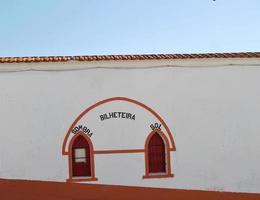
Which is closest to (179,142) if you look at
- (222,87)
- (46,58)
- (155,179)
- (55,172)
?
(155,179)

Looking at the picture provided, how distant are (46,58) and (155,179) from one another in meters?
4.53

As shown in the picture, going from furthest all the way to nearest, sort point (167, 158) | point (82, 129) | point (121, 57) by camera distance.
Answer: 1. point (167, 158)
2. point (121, 57)
3. point (82, 129)

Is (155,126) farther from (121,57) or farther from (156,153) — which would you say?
(121,57)

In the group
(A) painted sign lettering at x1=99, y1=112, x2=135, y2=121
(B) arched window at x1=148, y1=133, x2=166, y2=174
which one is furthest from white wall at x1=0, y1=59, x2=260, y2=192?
(B) arched window at x1=148, y1=133, x2=166, y2=174

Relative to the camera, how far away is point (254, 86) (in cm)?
1188

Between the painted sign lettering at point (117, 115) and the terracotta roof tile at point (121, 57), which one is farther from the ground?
the terracotta roof tile at point (121, 57)

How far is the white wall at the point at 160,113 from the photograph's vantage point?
11055mm

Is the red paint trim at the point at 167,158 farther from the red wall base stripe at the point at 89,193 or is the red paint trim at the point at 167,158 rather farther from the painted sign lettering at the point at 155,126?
the red wall base stripe at the point at 89,193

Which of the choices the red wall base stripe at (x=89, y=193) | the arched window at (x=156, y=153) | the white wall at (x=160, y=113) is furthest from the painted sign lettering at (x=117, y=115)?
the red wall base stripe at (x=89, y=193)

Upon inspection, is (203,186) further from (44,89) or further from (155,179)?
(44,89)

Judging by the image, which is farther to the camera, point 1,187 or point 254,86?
point 254,86

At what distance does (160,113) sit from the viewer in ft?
37.9

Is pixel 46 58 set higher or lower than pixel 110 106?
higher

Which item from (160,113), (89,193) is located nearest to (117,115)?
(160,113)
